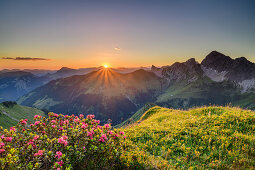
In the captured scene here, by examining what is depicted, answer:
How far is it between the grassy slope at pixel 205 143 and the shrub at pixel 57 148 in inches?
99.6

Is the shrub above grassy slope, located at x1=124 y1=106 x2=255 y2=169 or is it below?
above

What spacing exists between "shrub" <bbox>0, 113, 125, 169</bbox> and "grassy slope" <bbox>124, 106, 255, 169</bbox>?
2.53 m

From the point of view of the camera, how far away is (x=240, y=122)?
34.0 feet

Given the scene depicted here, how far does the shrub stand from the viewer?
4.31 metres

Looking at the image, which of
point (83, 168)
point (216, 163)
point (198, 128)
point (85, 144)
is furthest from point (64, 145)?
point (198, 128)

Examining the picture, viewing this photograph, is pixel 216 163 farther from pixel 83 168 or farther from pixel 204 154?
pixel 83 168

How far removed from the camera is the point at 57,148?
4832 millimetres

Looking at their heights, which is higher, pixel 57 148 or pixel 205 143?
pixel 57 148

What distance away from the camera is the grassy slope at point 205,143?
6.94 m

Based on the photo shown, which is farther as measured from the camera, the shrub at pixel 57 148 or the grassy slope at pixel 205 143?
the grassy slope at pixel 205 143

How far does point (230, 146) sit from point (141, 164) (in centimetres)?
566

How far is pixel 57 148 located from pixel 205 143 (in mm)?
8623

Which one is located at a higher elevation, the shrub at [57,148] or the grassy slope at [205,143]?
the shrub at [57,148]

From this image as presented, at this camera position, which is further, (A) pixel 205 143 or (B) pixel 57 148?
(A) pixel 205 143
